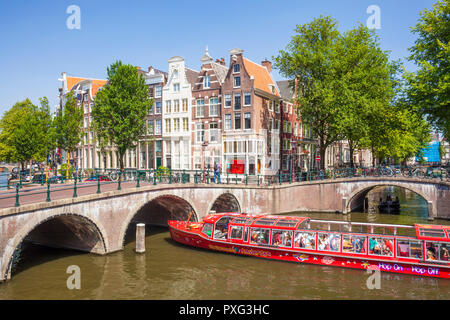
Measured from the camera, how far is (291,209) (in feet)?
112

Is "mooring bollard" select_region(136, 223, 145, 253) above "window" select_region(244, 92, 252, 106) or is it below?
below

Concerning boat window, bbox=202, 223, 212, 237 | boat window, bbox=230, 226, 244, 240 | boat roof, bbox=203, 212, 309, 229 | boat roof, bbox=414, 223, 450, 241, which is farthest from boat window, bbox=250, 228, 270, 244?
boat roof, bbox=414, 223, 450, 241

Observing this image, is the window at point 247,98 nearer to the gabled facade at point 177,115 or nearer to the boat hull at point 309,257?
the gabled facade at point 177,115

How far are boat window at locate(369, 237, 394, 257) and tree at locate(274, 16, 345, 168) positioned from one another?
63.2 ft

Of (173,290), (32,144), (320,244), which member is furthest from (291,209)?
(32,144)

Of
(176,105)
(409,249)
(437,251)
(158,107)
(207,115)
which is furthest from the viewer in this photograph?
(158,107)

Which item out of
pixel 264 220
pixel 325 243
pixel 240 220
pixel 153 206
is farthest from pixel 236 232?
pixel 153 206

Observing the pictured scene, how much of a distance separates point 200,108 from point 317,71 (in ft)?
45.6

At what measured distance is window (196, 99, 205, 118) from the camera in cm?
4125

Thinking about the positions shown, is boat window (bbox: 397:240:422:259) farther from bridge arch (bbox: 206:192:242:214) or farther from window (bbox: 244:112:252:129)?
window (bbox: 244:112:252:129)

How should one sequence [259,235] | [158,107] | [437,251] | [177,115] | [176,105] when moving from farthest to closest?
[158,107] → [176,105] → [177,115] → [259,235] → [437,251]

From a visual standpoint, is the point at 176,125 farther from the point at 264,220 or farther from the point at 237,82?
the point at 264,220

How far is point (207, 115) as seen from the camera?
40.8 m

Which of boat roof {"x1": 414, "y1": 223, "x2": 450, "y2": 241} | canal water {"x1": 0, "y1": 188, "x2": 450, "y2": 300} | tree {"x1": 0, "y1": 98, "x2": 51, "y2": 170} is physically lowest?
canal water {"x1": 0, "y1": 188, "x2": 450, "y2": 300}
